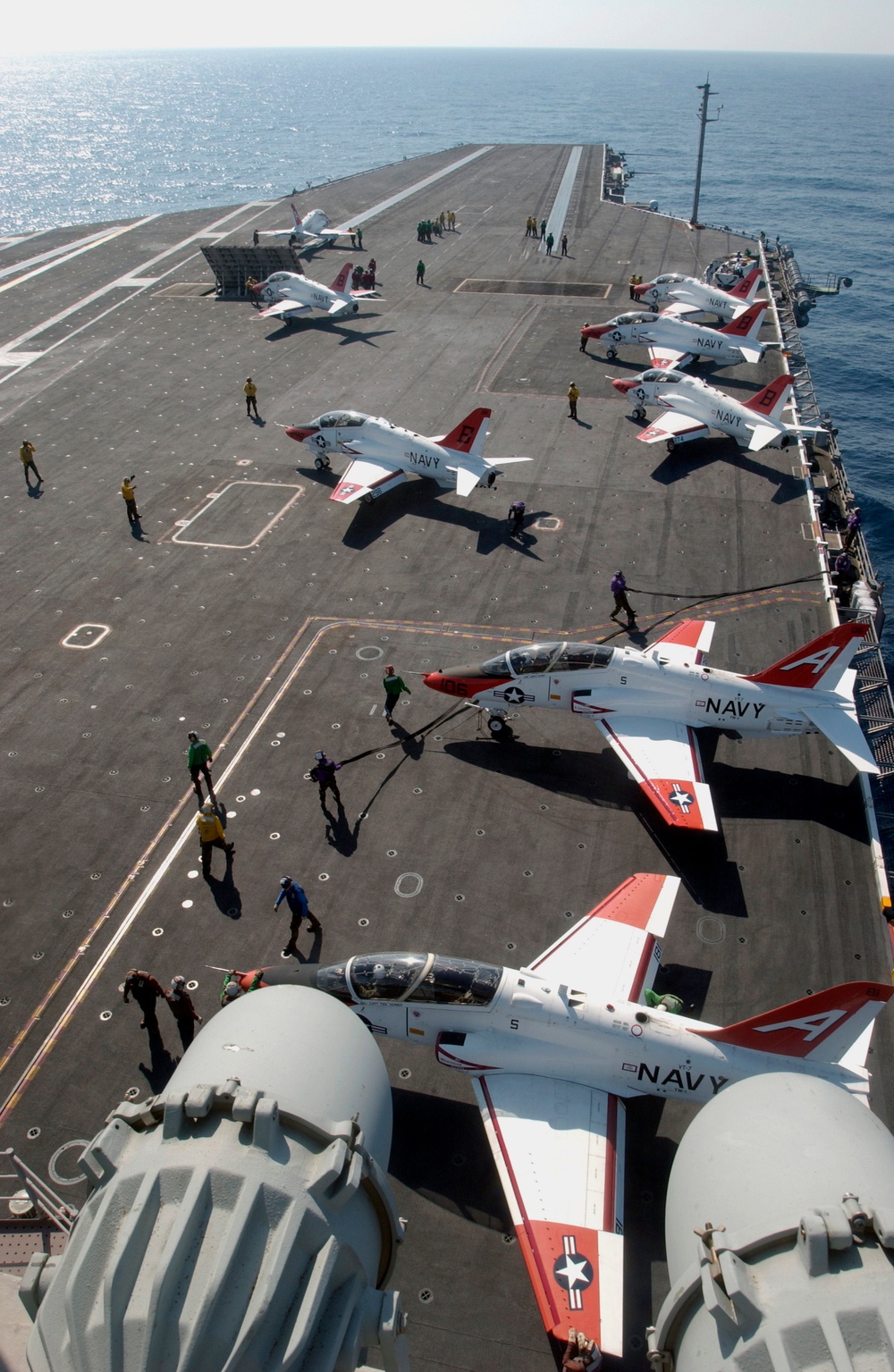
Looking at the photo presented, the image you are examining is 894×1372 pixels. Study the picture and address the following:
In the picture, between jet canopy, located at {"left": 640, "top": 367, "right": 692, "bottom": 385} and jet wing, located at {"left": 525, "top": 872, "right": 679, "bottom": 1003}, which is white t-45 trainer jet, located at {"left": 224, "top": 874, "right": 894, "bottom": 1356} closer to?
→ jet wing, located at {"left": 525, "top": 872, "right": 679, "bottom": 1003}

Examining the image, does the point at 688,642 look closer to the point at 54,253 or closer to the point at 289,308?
the point at 289,308

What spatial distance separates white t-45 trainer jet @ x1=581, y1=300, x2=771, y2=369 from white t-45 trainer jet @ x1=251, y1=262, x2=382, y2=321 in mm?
17068

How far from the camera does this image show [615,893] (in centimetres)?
1572

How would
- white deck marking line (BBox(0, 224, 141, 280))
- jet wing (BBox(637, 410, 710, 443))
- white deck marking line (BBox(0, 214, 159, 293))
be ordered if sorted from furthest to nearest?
white deck marking line (BBox(0, 224, 141, 280)) → white deck marking line (BBox(0, 214, 159, 293)) → jet wing (BBox(637, 410, 710, 443))

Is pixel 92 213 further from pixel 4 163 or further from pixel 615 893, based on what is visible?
pixel 615 893

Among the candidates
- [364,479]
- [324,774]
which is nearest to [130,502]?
[364,479]

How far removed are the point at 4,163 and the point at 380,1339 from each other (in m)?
238

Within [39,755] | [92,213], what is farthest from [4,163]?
[39,755]

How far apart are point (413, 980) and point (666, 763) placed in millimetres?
8627

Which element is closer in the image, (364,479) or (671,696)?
(671,696)

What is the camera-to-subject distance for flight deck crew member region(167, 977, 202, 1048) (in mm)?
14031

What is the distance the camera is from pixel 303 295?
52.2 meters

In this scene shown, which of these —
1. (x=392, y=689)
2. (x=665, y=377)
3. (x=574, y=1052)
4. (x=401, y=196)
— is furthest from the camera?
(x=401, y=196)

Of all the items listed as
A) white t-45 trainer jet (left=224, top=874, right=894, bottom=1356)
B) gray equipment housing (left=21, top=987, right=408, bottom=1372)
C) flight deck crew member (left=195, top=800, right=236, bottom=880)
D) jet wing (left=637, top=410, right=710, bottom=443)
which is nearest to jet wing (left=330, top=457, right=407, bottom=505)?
jet wing (left=637, top=410, right=710, bottom=443)
